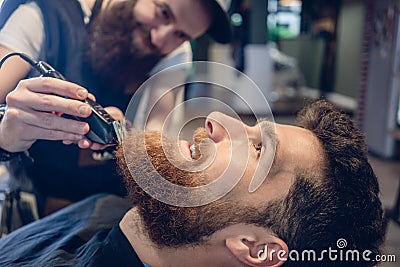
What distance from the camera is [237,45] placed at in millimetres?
3293

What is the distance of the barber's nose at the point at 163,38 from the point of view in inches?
39.0

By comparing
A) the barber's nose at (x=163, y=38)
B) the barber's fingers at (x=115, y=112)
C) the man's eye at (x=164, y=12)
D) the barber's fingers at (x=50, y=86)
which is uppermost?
the man's eye at (x=164, y=12)

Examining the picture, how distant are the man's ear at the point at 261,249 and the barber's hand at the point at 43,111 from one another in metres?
0.29

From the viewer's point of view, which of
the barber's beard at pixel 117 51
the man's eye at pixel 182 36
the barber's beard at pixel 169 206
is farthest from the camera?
the man's eye at pixel 182 36

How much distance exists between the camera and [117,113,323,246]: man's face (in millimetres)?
749

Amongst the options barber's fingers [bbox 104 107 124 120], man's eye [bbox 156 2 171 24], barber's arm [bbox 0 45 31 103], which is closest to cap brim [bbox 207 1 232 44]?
man's eye [bbox 156 2 171 24]

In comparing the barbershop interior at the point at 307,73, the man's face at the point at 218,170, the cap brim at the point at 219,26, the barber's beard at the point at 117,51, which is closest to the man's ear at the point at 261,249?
the man's face at the point at 218,170

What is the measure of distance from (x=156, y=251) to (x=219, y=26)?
1.78ft

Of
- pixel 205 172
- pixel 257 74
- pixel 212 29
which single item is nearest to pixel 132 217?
pixel 205 172

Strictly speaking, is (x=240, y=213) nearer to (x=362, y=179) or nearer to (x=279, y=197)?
(x=279, y=197)

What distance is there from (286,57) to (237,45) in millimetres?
2331

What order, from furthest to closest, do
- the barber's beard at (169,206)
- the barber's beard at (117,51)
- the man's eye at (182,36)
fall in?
the man's eye at (182,36)
the barber's beard at (117,51)
the barber's beard at (169,206)

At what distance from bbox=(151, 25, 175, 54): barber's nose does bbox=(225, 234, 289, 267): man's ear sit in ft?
1.45

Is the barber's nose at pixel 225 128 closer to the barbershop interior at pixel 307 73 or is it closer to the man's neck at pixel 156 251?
the barbershop interior at pixel 307 73
